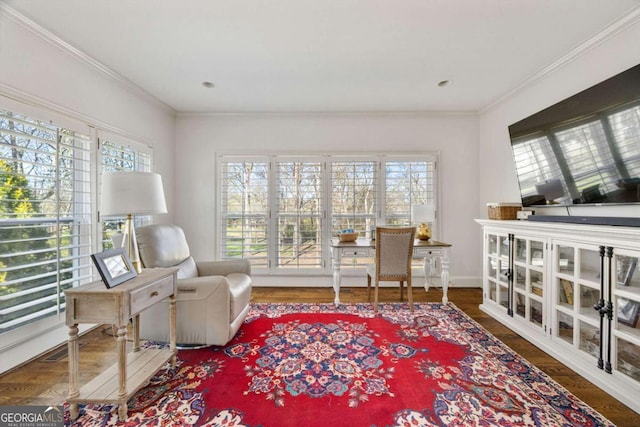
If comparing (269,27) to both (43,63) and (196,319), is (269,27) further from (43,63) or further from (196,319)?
(196,319)

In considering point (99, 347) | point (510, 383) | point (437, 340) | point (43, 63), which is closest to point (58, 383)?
point (99, 347)

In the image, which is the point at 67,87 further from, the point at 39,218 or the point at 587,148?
the point at 587,148

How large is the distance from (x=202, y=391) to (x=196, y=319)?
0.58 metres

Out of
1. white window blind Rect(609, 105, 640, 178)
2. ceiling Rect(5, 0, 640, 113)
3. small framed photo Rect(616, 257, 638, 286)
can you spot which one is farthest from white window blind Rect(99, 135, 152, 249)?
white window blind Rect(609, 105, 640, 178)

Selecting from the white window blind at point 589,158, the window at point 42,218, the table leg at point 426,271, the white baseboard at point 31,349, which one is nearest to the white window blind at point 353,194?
the table leg at point 426,271

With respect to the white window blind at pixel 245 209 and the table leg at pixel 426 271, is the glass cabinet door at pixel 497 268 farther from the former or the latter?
the white window blind at pixel 245 209

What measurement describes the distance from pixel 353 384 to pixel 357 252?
1.55m

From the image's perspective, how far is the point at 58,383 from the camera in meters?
1.77

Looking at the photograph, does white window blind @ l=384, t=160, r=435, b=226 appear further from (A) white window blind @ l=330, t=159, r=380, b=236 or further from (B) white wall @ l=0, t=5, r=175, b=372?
(B) white wall @ l=0, t=5, r=175, b=372

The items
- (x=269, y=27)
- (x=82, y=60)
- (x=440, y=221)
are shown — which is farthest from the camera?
(x=440, y=221)

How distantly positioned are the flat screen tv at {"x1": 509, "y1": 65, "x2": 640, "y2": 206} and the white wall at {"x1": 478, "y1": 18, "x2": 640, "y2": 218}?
239mm

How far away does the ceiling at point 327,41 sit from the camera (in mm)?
1862

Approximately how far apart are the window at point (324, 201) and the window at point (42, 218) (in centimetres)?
188

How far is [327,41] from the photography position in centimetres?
223
